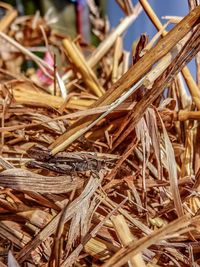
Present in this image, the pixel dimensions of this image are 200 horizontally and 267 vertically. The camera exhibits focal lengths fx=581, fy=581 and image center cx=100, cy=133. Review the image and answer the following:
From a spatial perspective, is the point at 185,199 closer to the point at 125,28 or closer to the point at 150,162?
the point at 150,162

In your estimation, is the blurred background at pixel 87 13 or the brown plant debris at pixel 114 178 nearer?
the brown plant debris at pixel 114 178

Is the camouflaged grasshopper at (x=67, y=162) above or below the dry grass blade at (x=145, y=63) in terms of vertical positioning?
below

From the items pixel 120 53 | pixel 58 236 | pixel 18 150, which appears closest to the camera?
pixel 58 236

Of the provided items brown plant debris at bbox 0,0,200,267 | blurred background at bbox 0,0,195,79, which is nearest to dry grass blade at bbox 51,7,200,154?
brown plant debris at bbox 0,0,200,267

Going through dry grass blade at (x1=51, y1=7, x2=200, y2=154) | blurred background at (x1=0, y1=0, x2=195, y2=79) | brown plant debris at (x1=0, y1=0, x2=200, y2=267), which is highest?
blurred background at (x1=0, y1=0, x2=195, y2=79)

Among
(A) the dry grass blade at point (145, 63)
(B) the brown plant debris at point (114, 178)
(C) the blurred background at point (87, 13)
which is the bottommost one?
(B) the brown plant debris at point (114, 178)

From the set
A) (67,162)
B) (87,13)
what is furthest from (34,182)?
(87,13)

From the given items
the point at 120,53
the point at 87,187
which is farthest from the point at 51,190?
the point at 120,53

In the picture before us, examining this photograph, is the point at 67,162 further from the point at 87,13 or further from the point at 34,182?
the point at 87,13

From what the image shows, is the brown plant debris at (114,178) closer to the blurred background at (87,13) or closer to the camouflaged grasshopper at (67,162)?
the camouflaged grasshopper at (67,162)

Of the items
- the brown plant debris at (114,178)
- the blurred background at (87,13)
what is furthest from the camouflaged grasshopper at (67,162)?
the blurred background at (87,13)

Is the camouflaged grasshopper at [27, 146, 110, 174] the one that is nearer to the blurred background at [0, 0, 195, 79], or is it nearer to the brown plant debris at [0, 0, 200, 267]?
the brown plant debris at [0, 0, 200, 267]
